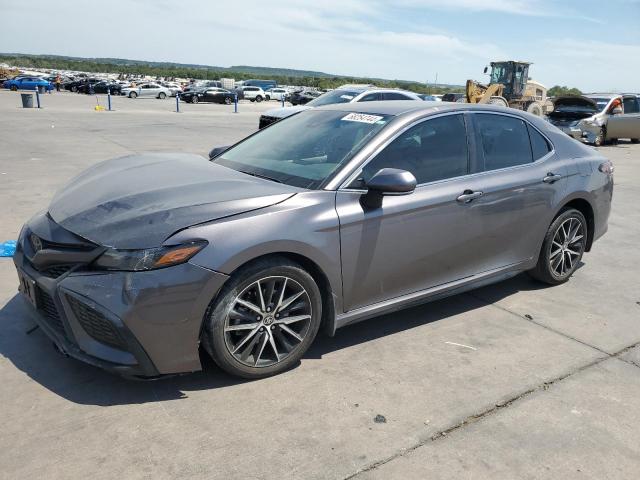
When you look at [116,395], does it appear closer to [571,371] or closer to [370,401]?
[370,401]

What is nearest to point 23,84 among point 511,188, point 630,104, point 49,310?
point 630,104

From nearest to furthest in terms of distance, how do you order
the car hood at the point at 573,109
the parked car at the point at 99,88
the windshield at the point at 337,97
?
the windshield at the point at 337,97, the car hood at the point at 573,109, the parked car at the point at 99,88

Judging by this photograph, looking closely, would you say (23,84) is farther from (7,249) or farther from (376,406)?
(376,406)

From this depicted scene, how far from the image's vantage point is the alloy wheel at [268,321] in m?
3.06

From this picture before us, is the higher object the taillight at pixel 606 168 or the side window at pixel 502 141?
the side window at pixel 502 141

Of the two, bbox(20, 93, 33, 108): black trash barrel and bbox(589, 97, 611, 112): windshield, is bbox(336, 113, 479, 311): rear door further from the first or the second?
bbox(20, 93, 33, 108): black trash barrel

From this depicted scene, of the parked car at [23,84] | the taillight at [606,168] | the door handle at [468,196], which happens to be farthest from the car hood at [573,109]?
the parked car at [23,84]

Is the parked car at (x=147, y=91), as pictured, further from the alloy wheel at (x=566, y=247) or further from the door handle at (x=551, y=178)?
the door handle at (x=551, y=178)

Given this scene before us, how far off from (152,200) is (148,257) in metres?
0.49

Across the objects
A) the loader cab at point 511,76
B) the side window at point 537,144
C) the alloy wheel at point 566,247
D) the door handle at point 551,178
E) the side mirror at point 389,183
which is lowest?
the alloy wheel at point 566,247

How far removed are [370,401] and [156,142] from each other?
12.3m

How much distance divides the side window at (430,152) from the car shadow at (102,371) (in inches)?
43.1

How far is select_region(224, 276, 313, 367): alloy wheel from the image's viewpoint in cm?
306

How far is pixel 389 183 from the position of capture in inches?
129
